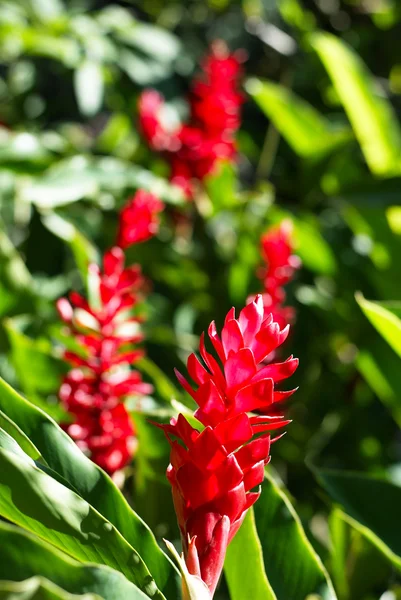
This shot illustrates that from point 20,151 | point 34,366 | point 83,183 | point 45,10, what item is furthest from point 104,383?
point 45,10

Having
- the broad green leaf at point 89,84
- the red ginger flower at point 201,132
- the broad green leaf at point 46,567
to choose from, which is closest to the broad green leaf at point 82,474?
the broad green leaf at point 46,567

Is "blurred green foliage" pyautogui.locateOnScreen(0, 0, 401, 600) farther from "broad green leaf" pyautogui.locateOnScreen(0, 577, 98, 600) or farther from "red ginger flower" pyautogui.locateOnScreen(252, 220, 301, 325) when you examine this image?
"broad green leaf" pyautogui.locateOnScreen(0, 577, 98, 600)

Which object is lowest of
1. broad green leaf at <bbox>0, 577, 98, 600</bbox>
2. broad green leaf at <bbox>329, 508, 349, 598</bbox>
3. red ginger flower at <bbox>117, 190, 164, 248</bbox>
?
broad green leaf at <bbox>329, 508, 349, 598</bbox>

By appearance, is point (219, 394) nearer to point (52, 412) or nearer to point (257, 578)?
point (257, 578)

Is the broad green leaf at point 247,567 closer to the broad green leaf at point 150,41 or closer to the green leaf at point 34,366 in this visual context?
the green leaf at point 34,366

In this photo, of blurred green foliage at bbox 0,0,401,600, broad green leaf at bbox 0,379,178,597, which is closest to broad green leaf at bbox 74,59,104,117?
blurred green foliage at bbox 0,0,401,600

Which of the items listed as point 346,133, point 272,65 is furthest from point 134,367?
point 272,65

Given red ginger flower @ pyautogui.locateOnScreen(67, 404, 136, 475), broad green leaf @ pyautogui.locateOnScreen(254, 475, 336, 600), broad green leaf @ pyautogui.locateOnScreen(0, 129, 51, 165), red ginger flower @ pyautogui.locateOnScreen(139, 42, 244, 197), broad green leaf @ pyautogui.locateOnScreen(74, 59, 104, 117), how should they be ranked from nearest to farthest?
broad green leaf @ pyautogui.locateOnScreen(254, 475, 336, 600) → red ginger flower @ pyautogui.locateOnScreen(67, 404, 136, 475) → broad green leaf @ pyautogui.locateOnScreen(0, 129, 51, 165) → red ginger flower @ pyautogui.locateOnScreen(139, 42, 244, 197) → broad green leaf @ pyautogui.locateOnScreen(74, 59, 104, 117)
